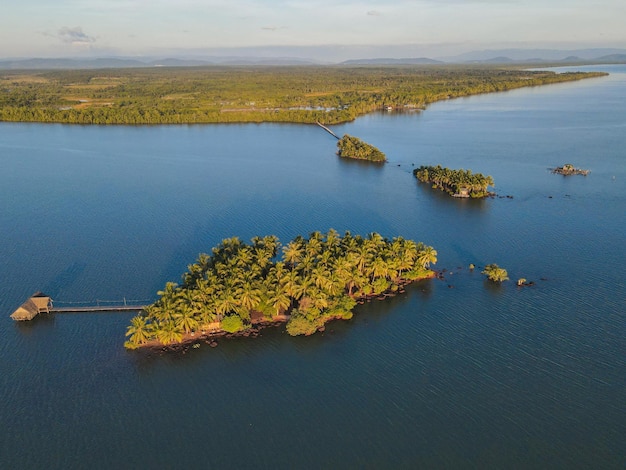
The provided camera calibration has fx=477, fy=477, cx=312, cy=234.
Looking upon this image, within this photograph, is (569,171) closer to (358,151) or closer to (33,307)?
(358,151)

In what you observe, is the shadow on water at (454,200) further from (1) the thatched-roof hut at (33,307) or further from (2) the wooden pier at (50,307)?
(1) the thatched-roof hut at (33,307)

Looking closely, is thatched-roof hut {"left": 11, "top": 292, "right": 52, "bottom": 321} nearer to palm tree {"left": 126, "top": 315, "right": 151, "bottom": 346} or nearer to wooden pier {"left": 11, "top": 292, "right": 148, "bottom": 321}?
wooden pier {"left": 11, "top": 292, "right": 148, "bottom": 321}

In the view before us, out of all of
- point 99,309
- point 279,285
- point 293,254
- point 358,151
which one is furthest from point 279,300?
point 358,151

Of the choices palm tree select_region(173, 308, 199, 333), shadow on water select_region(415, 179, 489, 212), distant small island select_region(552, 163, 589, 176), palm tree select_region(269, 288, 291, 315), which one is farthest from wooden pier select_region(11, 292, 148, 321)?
distant small island select_region(552, 163, 589, 176)

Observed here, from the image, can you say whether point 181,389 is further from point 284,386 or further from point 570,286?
point 570,286

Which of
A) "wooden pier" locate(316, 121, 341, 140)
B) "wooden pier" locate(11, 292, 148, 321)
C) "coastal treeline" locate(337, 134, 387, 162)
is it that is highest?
"wooden pier" locate(316, 121, 341, 140)

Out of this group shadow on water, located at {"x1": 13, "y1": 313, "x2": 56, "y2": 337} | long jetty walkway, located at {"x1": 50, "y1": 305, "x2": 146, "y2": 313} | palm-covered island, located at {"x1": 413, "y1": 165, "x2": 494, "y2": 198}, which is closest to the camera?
shadow on water, located at {"x1": 13, "y1": 313, "x2": 56, "y2": 337}

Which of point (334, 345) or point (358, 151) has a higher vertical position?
point (358, 151)

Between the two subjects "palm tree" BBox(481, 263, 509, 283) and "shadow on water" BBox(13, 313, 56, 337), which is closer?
"shadow on water" BBox(13, 313, 56, 337)
